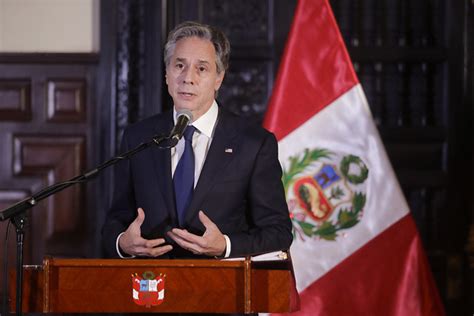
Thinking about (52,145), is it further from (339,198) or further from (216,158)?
(216,158)

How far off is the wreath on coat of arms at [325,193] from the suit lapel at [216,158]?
1.09 meters

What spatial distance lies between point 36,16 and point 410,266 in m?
2.04

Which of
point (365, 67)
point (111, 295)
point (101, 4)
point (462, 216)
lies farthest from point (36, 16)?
point (111, 295)

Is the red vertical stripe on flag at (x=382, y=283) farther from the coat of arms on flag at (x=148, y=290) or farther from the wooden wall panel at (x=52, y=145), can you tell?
the coat of arms on flag at (x=148, y=290)

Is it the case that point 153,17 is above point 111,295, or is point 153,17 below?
above

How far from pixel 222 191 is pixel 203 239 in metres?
0.34

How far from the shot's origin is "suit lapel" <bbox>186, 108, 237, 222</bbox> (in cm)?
238

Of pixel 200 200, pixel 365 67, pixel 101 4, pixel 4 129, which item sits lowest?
pixel 200 200

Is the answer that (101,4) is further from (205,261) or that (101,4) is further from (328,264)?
(205,261)

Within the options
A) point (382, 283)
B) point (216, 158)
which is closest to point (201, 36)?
point (216, 158)

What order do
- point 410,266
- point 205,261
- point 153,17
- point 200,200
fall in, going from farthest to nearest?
1. point 153,17
2. point 410,266
3. point 200,200
4. point 205,261

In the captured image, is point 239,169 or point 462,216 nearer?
point 239,169

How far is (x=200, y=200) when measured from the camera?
238 centimetres

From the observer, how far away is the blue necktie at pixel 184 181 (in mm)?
2412
